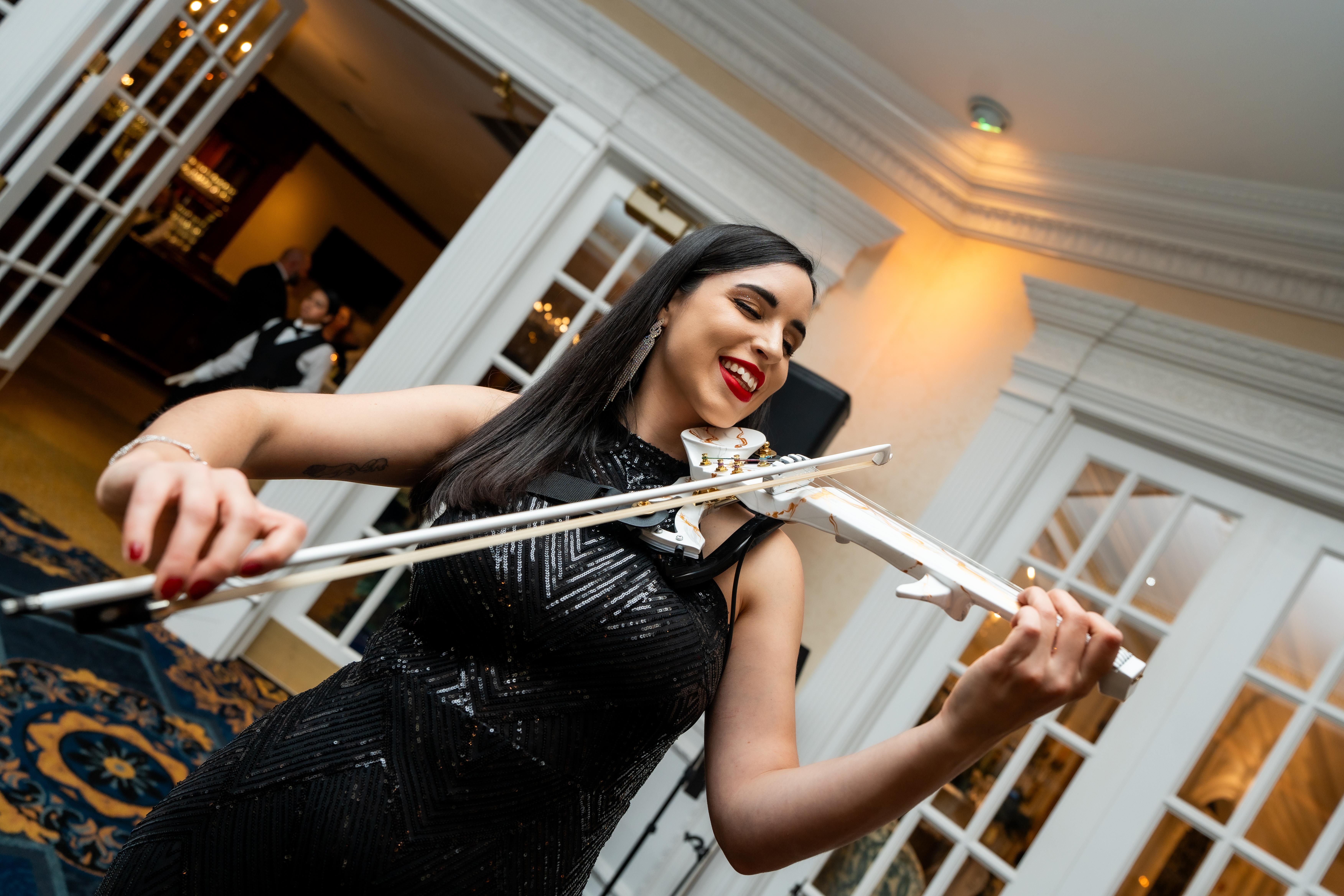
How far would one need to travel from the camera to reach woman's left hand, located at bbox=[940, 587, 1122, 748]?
77cm

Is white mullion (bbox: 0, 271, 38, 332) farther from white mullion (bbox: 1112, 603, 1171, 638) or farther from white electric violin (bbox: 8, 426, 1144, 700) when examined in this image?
white mullion (bbox: 1112, 603, 1171, 638)

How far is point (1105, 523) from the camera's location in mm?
3143

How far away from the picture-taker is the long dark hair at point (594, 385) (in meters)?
1.20

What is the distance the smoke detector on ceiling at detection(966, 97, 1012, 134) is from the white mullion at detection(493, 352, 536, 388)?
2.04 m

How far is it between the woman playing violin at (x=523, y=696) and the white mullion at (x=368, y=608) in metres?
2.48

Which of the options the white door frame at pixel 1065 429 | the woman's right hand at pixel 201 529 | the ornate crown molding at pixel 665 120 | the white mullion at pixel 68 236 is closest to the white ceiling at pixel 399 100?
the ornate crown molding at pixel 665 120

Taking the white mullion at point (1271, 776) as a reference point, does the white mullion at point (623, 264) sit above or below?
above

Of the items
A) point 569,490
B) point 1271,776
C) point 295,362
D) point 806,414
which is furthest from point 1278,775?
point 295,362

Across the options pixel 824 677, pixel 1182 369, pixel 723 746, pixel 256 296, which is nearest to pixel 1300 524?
pixel 1182 369

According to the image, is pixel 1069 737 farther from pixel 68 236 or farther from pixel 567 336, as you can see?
pixel 68 236

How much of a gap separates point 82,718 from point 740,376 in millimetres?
2648

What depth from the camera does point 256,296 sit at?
5.04 m

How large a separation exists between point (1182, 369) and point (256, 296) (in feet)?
15.7

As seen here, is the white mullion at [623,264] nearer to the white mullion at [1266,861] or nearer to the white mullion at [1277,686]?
the white mullion at [1277,686]
